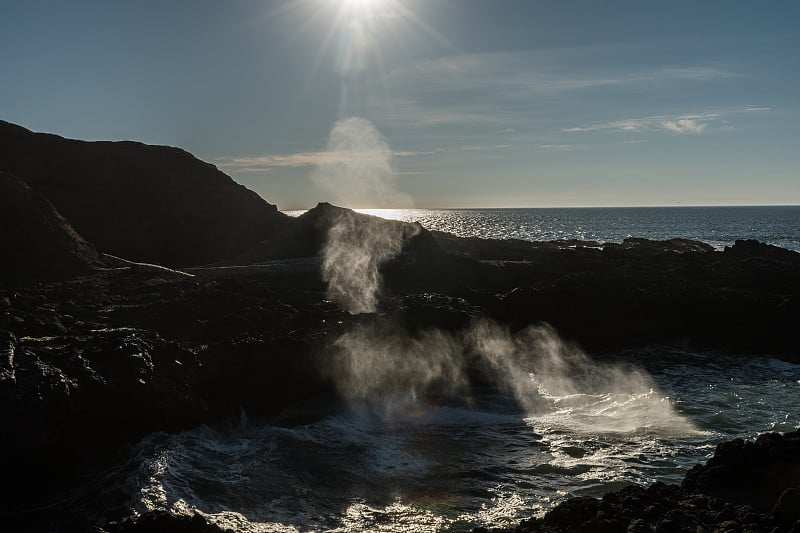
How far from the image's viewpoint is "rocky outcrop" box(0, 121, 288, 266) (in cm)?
5219

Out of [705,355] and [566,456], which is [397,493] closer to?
[566,456]

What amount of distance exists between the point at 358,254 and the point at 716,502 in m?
33.8

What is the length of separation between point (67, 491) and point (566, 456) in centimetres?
1251

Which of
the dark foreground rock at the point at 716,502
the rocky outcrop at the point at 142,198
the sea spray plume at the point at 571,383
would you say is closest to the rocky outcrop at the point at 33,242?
the sea spray plume at the point at 571,383

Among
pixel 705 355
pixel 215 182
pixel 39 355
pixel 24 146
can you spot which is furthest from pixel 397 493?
pixel 24 146

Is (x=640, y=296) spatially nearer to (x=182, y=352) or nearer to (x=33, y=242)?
(x=182, y=352)

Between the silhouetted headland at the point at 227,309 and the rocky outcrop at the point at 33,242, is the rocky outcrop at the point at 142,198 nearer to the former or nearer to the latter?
the silhouetted headland at the point at 227,309

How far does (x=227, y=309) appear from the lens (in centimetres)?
2672

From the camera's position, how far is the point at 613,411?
893 inches

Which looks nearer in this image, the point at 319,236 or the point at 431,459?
the point at 431,459

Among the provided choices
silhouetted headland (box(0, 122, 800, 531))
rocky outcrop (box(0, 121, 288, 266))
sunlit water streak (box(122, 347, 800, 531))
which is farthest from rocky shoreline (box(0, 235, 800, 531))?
rocky outcrop (box(0, 121, 288, 266))

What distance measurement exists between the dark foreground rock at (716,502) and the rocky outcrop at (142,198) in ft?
142

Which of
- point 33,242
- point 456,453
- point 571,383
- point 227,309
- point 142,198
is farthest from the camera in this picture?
point 142,198

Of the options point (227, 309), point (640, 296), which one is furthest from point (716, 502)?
point (640, 296)
